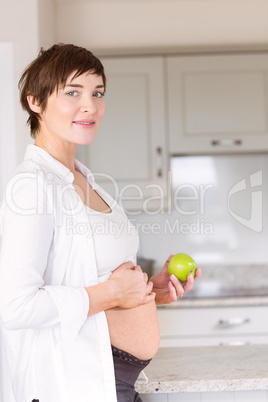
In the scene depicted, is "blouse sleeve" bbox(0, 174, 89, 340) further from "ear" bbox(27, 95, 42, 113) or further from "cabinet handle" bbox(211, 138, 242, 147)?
"cabinet handle" bbox(211, 138, 242, 147)

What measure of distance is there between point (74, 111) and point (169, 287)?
458 mm

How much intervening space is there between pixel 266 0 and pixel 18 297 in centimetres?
278

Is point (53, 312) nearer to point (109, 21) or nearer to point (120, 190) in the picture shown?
point (120, 190)

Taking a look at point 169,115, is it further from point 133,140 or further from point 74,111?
point 74,111

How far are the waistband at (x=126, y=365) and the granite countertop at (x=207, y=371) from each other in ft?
0.42

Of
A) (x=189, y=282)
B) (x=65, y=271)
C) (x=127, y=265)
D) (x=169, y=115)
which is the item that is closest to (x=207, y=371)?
(x=189, y=282)

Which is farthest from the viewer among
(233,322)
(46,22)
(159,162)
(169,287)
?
(159,162)

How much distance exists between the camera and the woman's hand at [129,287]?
1108 millimetres

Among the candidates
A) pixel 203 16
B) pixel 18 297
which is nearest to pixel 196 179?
pixel 203 16

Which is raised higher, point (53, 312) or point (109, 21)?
point (109, 21)

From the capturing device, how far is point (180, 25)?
3205mm

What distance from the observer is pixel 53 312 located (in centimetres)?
102

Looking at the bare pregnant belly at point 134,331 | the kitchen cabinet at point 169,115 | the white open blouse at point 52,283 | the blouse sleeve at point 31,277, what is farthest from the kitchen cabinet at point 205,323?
the blouse sleeve at point 31,277

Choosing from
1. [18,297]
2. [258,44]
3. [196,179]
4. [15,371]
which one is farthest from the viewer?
[196,179]
